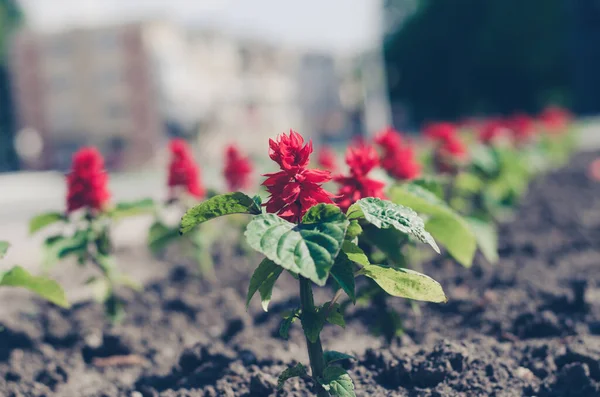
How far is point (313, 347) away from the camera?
6.59ft

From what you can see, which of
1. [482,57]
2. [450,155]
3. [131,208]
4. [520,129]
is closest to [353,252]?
[131,208]

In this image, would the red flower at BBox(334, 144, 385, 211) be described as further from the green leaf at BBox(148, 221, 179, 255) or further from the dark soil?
the green leaf at BBox(148, 221, 179, 255)

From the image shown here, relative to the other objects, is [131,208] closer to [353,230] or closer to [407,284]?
[353,230]

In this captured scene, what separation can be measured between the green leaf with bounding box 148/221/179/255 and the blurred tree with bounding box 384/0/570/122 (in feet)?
126

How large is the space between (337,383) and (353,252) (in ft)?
1.26

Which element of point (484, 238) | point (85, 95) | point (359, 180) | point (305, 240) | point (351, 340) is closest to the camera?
point (305, 240)

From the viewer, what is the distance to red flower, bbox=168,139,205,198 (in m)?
3.94

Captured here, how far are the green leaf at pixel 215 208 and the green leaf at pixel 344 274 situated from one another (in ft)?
0.97

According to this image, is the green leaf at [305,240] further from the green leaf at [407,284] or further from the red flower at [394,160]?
the red flower at [394,160]

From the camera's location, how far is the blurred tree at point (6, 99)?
39.6 meters

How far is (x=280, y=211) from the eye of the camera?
1.99 m

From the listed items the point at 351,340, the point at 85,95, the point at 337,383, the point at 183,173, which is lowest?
the point at 351,340

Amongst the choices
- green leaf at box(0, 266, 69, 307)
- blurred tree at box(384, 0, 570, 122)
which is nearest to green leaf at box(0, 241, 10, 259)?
green leaf at box(0, 266, 69, 307)

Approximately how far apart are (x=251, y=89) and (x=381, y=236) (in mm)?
43191
